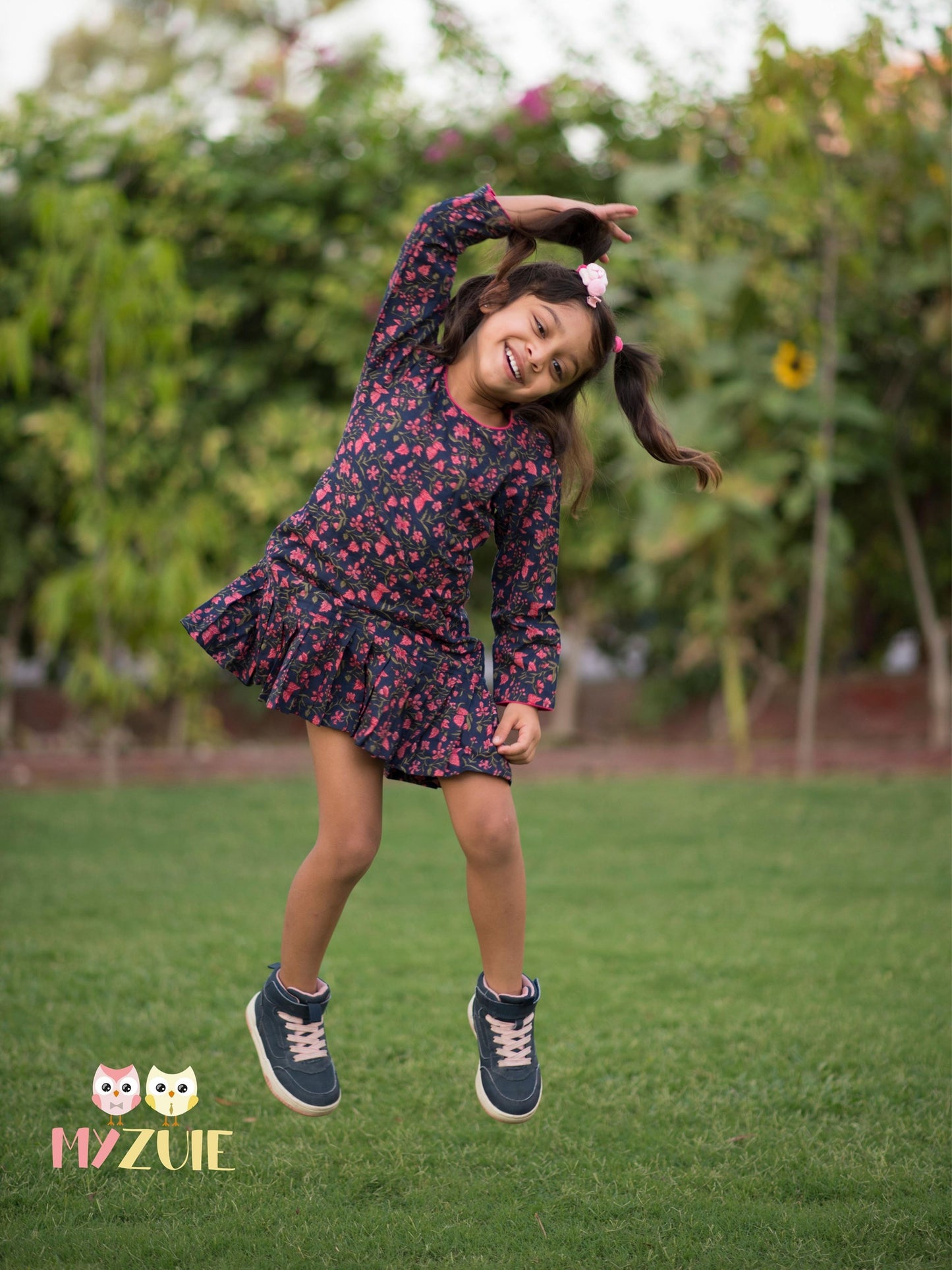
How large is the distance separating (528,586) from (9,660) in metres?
5.55

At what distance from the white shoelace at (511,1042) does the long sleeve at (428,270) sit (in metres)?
1.07

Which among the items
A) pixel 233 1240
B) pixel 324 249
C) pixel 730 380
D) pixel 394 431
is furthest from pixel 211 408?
pixel 233 1240

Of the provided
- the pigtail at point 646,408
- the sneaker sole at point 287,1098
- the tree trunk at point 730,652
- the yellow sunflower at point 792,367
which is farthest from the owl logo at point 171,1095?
the yellow sunflower at point 792,367

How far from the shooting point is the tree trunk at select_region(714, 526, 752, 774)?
239 inches

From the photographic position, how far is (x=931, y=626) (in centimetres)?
640

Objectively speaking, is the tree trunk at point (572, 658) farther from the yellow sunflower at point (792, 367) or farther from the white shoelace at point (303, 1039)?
the white shoelace at point (303, 1039)

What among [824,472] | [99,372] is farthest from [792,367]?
[99,372]

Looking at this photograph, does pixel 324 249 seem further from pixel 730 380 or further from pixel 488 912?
pixel 488 912

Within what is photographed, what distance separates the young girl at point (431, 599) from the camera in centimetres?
203

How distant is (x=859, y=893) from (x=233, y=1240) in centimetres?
248

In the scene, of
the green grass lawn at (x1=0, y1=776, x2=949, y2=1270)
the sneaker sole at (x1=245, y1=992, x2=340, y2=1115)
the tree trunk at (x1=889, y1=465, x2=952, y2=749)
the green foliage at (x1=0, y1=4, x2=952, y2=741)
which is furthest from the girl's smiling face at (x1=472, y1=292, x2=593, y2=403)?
the tree trunk at (x1=889, y1=465, x2=952, y2=749)

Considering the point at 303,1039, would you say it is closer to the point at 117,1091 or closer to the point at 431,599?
the point at 117,1091

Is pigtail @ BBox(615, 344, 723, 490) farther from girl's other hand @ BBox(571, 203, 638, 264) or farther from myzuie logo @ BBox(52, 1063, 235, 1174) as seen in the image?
myzuie logo @ BBox(52, 1063, 235, 1174)

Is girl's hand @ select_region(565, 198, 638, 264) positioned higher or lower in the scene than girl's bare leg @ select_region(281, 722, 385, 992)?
higher
